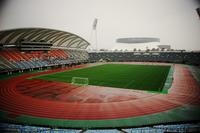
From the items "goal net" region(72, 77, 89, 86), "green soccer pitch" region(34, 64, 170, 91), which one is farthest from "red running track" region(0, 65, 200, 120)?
"goal net" region(72, 77, 89, 86)

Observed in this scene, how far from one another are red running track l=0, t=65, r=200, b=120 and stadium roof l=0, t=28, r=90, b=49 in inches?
668

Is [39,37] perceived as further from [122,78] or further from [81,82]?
[122,78]

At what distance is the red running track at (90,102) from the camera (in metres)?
11.4

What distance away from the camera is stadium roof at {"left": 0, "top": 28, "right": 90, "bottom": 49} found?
3092cm

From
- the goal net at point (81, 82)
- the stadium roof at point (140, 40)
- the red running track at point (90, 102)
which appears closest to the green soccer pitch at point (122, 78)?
the goal net at point (81, 82)

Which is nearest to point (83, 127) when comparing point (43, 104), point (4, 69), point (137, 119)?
point (137, 119)

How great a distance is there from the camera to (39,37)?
129 feet

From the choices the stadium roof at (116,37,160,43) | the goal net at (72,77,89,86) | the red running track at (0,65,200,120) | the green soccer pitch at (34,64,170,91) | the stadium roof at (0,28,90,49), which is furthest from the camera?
the stadium roof at (116,37,160,43)

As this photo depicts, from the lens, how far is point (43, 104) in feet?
43.3

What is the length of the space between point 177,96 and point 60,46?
39589mm

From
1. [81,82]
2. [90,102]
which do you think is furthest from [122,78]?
[90,102]

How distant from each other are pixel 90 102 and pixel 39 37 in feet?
97.8

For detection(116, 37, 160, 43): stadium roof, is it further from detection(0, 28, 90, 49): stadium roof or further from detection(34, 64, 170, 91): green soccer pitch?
detection(34, 64, 170, 91): green soccer pitch

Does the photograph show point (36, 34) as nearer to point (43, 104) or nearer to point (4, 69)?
point (4, 69)
